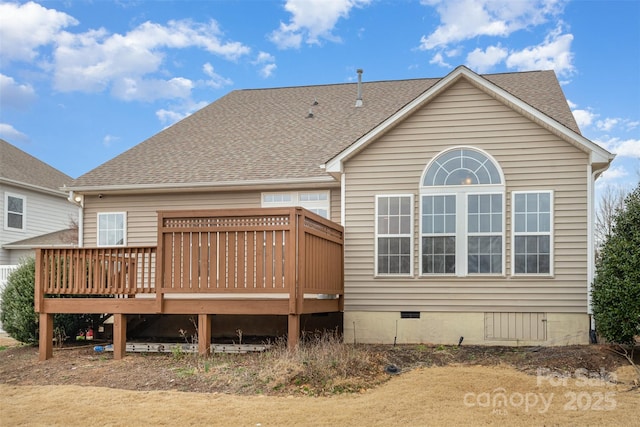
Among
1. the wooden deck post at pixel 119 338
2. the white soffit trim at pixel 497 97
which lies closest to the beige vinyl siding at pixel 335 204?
the white soffit trim at pixel 497 97

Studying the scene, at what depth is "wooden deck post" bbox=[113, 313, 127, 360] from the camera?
10281mm

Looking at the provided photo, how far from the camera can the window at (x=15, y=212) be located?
2164 cm

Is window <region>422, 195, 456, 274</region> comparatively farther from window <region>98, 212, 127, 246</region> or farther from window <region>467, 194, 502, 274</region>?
window <region>98, 212, 127, 246</region>

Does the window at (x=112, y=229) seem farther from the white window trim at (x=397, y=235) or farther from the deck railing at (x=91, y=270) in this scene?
the white window trim at (x=397, y=235)

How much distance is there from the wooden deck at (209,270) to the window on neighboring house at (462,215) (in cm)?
206

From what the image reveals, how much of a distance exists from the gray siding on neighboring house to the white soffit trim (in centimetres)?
1454

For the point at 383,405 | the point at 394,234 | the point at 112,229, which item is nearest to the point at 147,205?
the point at 112,229

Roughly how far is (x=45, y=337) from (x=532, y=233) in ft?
28.8

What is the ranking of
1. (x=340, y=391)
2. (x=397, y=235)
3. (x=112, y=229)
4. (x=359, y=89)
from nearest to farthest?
(x=340, y=391), (x=397, y=235), (x=112, y=229), (x=359, y=89)

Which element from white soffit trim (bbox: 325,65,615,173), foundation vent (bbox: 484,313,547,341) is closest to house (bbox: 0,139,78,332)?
white soffit trim (bbox: 325,65,615,173)

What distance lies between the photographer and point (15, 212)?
22.0m

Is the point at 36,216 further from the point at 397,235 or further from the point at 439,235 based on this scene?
the point at 439,235

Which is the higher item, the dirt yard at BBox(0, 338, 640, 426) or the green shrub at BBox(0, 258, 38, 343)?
the green shrub at BBox(0, 258, 38, 343)

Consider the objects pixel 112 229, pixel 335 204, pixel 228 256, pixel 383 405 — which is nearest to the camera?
pixel 383 405
